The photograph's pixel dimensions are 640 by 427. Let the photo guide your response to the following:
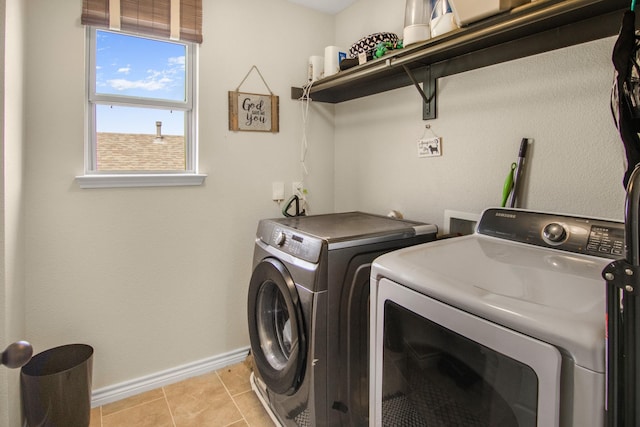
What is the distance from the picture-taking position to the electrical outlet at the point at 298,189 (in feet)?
8.09

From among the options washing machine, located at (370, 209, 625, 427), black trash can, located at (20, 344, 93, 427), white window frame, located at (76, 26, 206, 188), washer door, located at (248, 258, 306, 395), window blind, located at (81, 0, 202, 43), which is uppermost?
window blind, located at (81, 0, 202, 43)

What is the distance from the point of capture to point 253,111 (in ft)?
7.41

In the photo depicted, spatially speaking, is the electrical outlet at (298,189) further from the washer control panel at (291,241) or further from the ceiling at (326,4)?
the ceiling at (326,4)

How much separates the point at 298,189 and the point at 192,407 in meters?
1.46

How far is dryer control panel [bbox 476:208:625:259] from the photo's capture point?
1.05m

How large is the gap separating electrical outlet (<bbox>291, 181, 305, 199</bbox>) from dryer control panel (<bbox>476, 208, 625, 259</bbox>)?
4.33ft

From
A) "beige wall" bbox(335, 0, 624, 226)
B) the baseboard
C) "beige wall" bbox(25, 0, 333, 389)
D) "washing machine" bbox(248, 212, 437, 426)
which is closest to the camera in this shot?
"beige wall" bbox(335, 0, 624, 226)

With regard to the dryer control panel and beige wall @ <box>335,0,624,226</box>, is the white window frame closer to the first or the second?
beige wall @ <box>335,0,624,226</box>

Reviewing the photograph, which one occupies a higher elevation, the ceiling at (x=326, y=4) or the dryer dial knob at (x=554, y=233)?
the ceiling at (x=326, y=4)

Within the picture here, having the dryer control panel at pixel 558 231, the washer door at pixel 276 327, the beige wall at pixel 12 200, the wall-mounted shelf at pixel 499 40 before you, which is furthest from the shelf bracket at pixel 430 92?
the beige wall at pixel 12 200

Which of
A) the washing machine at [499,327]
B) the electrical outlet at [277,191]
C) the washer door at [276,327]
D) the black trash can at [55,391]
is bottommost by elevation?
the black trash can at [55,391]

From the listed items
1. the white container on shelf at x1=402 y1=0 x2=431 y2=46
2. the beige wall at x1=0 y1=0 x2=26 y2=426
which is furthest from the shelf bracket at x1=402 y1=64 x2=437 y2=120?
the beige wall at x1=0 y1=0 x2=26 y2=426

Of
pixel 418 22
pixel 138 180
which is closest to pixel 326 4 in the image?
pixel 418 22

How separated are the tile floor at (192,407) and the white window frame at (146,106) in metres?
1.20
